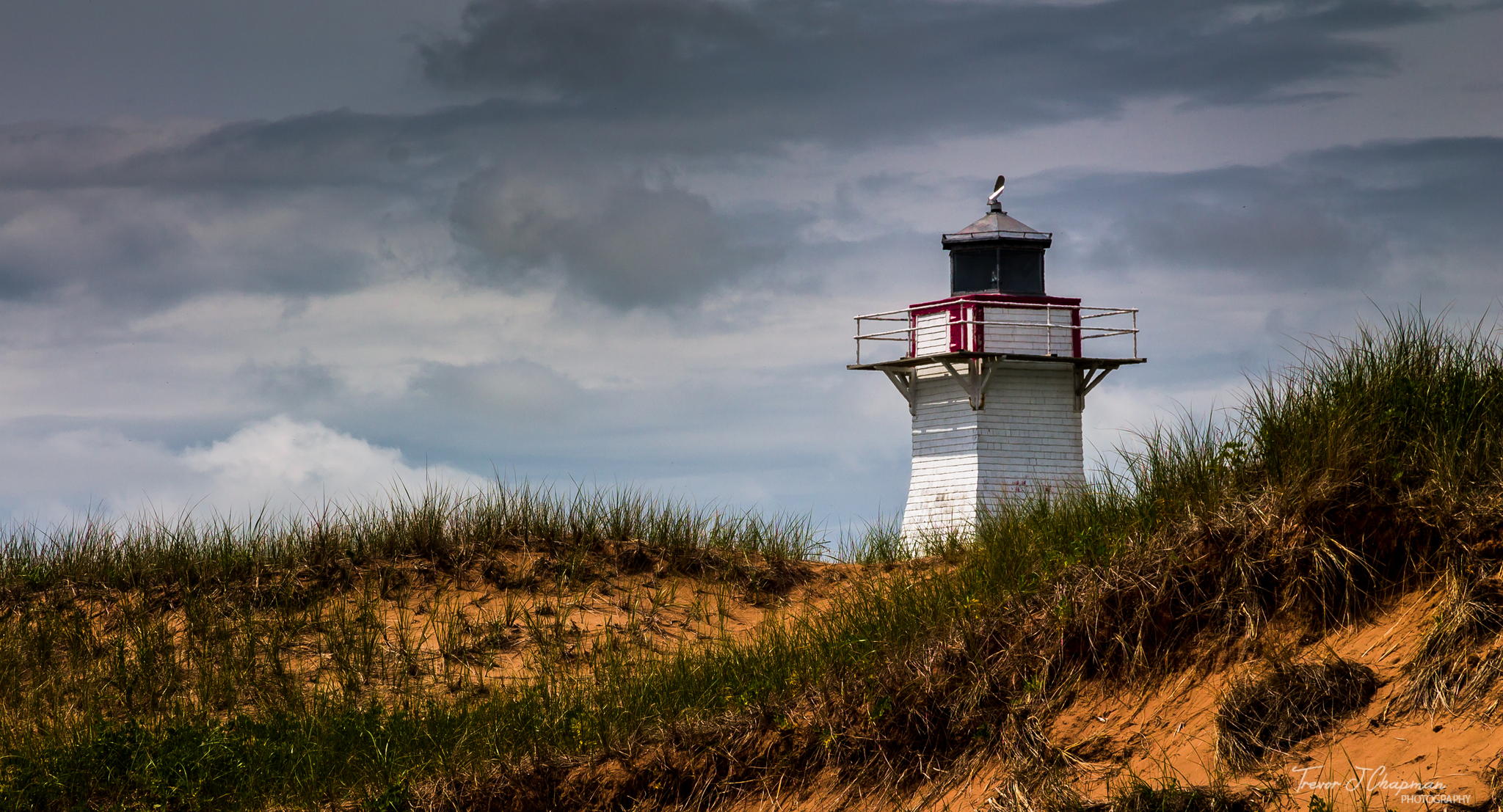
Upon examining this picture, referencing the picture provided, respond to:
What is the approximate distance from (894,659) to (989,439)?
65.6 ft

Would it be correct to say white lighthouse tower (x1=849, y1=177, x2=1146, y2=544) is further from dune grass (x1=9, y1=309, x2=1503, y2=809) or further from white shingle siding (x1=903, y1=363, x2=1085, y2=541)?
dune grass (x1=9, y1=309, x2=1503, y2=809)

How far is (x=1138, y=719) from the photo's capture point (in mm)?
7227

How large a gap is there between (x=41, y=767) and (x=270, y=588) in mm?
Result: 3509

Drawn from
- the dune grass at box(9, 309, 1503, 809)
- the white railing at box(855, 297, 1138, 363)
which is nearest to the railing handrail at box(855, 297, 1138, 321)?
the white railing at box(855, 297, 1138, 363)

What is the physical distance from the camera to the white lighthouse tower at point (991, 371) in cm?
2783

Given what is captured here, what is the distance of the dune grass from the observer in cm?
722

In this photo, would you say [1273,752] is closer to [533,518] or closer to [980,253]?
[533,518]

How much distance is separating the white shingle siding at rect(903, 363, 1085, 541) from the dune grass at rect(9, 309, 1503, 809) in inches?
613

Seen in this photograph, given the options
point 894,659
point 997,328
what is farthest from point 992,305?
point 894,659

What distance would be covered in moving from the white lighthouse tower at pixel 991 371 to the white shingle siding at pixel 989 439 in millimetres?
23

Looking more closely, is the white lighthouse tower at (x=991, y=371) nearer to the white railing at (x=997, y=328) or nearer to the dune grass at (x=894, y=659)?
the white railing at (x=997, y=328)

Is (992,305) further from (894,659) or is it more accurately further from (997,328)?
(894,659)

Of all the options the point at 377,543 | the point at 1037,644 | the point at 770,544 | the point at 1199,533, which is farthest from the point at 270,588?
the point at 1199,533

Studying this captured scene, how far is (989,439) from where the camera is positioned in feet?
91.1
